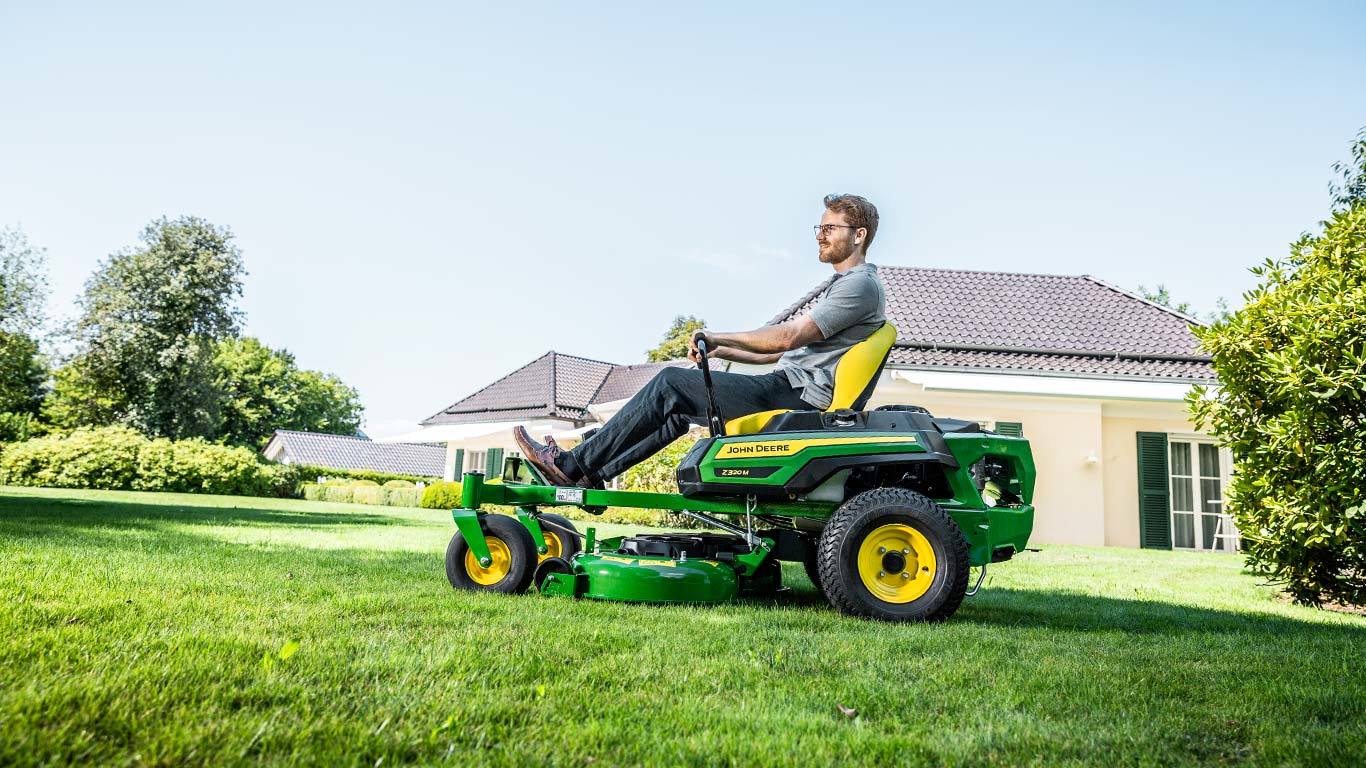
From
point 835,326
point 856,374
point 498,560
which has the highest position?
point 835,326

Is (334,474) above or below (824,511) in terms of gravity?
below

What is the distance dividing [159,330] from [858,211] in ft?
119

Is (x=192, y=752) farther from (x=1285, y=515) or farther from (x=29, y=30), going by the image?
(x=29, y=30)

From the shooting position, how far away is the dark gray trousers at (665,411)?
4.36m

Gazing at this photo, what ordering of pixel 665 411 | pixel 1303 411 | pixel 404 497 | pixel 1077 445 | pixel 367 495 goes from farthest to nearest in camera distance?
1. pixel 367 495
2. pixel 404 497
3. pixel 1077 445
4. pixel 1303 411
5. pixel 665 411

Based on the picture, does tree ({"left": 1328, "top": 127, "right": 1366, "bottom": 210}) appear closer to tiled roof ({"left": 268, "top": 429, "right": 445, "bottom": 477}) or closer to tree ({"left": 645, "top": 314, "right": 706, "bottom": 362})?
tree ({"left": 645, "top": 314, "right": 706, "bottom": 362})

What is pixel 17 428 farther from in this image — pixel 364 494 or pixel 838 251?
pixel 838 251

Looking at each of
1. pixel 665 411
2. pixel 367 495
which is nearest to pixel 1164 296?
pixel 367 495

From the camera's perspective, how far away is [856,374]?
427cm

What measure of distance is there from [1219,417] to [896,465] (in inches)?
142

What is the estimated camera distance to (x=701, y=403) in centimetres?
439

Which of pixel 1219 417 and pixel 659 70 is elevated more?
pixel 659 70

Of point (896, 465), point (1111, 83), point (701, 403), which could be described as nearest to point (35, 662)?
point (701, 403)

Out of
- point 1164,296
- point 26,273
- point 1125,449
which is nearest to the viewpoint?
point 1125,449
